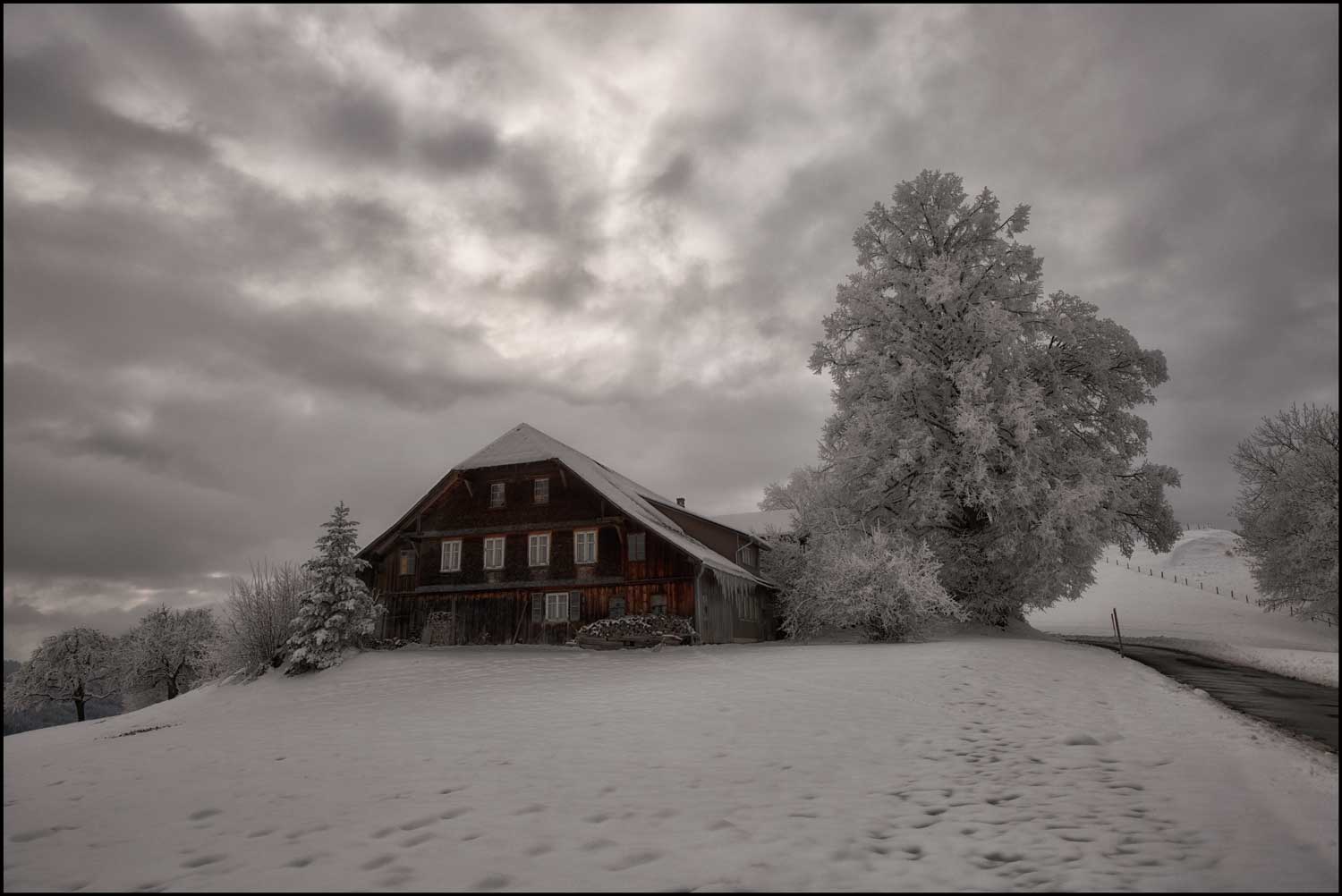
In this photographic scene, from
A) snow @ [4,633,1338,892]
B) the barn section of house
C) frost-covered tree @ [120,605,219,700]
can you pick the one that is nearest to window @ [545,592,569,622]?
the barn section of house

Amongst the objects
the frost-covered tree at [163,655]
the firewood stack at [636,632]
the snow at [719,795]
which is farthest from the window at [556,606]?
the frost-covered tree at [163,655]

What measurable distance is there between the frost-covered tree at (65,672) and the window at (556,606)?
5005cm

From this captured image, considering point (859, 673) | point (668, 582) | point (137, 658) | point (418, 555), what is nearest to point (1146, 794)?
point (859, 673)

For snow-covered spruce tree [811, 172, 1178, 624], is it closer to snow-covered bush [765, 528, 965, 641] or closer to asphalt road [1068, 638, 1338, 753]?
snow-covered bush [765, 528, 965, 641]

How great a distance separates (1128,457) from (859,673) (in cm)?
1477

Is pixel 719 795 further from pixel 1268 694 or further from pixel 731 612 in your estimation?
pixel 731 612

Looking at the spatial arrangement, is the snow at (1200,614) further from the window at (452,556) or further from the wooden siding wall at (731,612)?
the window at (452,556)

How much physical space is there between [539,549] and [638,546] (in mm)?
4462

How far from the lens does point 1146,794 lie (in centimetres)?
700

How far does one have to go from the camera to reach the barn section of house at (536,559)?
28.5 m

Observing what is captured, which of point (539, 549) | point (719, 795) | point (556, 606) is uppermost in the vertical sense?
point (539, 549)

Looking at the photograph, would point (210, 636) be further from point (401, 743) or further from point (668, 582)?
point (401, 743)

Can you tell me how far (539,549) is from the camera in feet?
99.0

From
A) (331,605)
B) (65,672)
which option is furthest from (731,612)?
(65,672)
